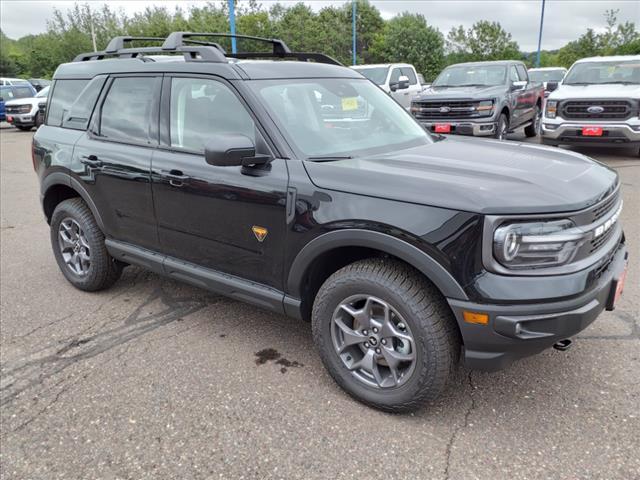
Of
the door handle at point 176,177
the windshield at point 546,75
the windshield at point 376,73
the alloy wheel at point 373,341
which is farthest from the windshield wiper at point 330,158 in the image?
the windshield at point 546,75

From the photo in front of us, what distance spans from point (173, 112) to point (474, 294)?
2222mm

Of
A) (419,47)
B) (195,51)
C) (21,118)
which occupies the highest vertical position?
(419,47)

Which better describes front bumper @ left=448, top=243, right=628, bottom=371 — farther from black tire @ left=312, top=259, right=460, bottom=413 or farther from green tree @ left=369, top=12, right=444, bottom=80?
green tree @ left=369, top=12, right=444, bottom=80

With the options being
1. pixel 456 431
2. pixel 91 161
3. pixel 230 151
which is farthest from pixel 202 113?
pixel 456 431

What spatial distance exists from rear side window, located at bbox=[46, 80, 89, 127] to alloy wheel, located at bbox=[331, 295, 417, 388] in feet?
9.38

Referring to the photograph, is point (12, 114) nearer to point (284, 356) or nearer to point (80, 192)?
point (80, 192)

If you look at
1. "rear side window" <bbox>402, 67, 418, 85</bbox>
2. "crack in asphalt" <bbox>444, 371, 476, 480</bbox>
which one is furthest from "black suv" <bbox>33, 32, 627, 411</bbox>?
"rear side window" <bbox>402, 67, 418, 85</bbox>

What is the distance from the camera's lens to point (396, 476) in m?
2.31

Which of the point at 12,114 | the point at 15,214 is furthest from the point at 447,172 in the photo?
the point at 12,114

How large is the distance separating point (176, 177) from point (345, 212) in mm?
1259

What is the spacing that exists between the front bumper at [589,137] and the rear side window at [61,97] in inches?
316

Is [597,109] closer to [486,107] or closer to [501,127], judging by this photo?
[501,127]

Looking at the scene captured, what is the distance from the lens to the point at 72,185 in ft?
13.5

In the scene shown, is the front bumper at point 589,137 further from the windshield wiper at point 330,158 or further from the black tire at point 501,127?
the windshield wiper at point 330,158
